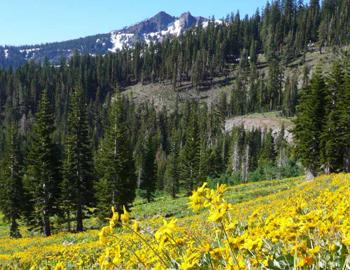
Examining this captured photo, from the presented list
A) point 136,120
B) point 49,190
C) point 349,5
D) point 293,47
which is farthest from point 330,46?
point 49,190

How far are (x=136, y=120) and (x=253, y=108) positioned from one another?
38.4m

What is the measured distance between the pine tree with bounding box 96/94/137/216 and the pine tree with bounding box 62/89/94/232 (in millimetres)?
1311

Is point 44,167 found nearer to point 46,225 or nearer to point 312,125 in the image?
point 46,225

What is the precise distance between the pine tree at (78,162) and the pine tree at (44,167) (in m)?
1.38

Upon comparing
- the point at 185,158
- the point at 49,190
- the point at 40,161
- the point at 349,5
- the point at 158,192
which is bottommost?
the point at 158,192

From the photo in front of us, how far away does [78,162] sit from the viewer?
3928cm

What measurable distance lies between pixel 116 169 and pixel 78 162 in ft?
11.1

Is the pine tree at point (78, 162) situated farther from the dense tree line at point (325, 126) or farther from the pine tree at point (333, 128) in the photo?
the pine tree at point (333, 128)

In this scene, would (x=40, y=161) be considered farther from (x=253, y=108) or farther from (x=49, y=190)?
(x=253, y=108)

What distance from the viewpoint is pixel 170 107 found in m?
161

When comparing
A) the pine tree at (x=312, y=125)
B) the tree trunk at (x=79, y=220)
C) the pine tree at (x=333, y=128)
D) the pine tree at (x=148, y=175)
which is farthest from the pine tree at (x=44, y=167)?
the pine tree at (x=148, y=175)

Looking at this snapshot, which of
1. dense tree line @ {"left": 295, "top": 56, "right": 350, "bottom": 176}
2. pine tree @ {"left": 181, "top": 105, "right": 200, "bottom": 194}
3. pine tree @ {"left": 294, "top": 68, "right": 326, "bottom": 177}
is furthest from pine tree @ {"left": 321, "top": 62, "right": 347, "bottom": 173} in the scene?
pine tree @ {"left": 181, "top": 105, "right": 200, "bottom": 194}

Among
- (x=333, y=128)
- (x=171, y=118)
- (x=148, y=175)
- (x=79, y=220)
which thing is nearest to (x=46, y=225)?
(x=79, y=220)

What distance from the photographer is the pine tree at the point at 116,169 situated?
3900 cm
